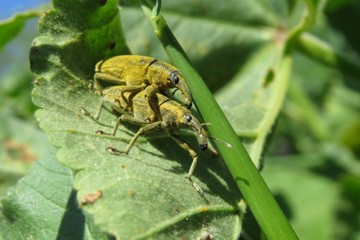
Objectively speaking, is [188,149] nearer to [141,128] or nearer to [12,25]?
[141,128]

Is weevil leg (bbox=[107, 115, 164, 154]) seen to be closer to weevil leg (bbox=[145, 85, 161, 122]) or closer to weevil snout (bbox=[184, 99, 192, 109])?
weevil leg (bbox=[145, 85, 161, 122])

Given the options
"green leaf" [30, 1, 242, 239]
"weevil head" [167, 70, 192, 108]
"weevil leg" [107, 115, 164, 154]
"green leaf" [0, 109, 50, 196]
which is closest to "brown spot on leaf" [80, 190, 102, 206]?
"green leaf" [30, 1, 242, 239]

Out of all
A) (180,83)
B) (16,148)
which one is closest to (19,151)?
(16,148)

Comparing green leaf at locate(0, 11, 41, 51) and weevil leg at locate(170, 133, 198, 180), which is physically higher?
green leaf at locate(0, 11, 41, 51)

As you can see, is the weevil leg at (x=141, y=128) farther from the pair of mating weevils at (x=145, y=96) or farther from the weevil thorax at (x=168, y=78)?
the weevil thorax at (x=168, y=78)

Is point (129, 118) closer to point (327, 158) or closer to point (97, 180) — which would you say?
point (97, 180)

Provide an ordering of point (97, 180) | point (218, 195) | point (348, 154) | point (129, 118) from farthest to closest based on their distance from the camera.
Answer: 1. point (348, 154)
2. point (129, 118)
3. point (218, 195)
4. point (97, 180)

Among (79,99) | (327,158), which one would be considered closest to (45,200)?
(79,99)
